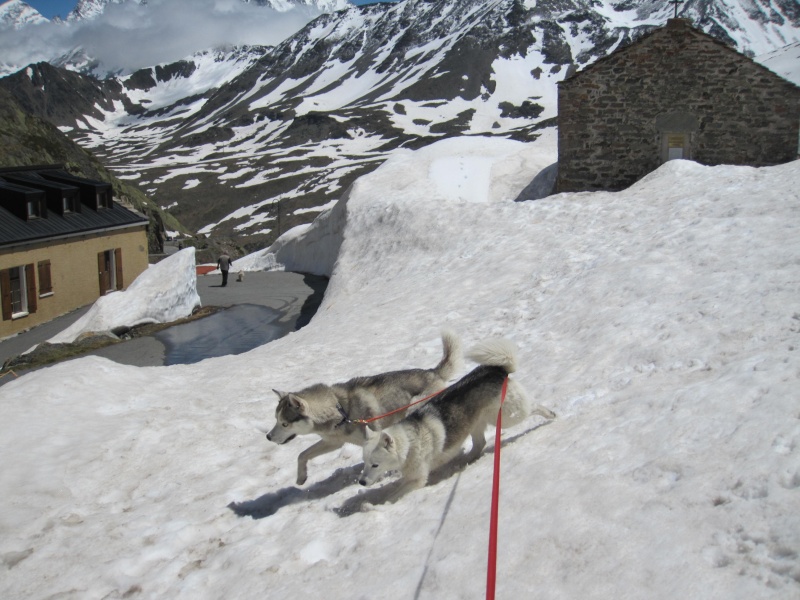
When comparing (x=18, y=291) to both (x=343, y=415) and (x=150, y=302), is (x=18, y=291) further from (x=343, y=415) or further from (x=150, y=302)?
(x=343, y=415)

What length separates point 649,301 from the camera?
10734mm

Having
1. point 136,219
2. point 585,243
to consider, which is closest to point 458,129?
point 136,219

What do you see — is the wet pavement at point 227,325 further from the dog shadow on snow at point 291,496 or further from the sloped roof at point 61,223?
the dog shadow on snow at point 291,496

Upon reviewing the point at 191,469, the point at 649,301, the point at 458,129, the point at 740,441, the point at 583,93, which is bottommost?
the point at 191,469

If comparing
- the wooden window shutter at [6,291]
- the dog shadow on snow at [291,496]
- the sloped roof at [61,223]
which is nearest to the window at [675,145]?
the dog shadow on snow at [291,496]

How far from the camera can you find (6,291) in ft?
91.7

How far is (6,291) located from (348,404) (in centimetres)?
2458

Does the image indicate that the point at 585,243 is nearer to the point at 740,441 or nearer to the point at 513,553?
the point at 740,441

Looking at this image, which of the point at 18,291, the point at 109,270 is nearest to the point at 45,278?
the point at 18,291

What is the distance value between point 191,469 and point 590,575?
5359 mm

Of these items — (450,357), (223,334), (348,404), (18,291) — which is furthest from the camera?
(18,291)

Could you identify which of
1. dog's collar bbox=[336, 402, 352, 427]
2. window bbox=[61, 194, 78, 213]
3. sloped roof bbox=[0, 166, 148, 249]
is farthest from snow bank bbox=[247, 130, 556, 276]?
dog's collar bbox=[336, 402, 352, 427]

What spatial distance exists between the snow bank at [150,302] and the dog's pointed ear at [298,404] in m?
18.8

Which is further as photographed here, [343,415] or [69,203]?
[69,203]
